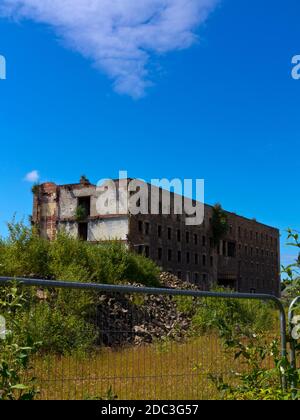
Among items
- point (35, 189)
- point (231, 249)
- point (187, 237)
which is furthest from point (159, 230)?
point (231, 249)

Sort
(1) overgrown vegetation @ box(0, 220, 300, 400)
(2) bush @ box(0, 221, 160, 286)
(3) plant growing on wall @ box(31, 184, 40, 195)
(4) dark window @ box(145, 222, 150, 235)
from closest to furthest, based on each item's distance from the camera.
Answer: (1) overgrown vegetation @ box(0, 220, 300, 400) → (2) bush @ box(0, 221, 160, 286) → (4) dark window @ box(145, 222, 150, 235) → (3) plant growing on wall @ box(31, 184, 40, 195)

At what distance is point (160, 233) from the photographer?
52.1 m

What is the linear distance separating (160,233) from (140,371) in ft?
154

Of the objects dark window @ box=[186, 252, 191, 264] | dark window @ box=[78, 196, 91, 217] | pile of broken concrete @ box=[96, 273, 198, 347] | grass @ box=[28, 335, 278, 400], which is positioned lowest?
grass @ box=[28, 335, 278, 400]

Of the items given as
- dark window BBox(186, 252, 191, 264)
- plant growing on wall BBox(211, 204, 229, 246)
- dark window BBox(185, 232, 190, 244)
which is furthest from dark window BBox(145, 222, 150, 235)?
plant growing on wall BBox(211, 204, 229, 246)

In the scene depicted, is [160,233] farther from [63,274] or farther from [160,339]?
[160,339]

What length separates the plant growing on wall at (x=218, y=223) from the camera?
6097cm

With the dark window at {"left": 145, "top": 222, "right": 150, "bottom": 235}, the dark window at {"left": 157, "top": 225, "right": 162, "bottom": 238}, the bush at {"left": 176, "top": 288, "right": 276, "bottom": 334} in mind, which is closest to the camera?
the bush at {"left": 176, "top": 288, "right": 276, "bottom": 334}

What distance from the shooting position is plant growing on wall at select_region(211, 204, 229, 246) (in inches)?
2400

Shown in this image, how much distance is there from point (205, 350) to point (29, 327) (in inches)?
86.9

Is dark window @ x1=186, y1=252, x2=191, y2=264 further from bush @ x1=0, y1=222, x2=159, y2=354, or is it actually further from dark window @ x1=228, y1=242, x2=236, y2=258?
bush @ x1=0, y1=222, x2=159, y2=354

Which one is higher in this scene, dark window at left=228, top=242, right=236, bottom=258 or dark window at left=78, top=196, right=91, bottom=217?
dark window at left=78, top=196, right=91, bottom=217
